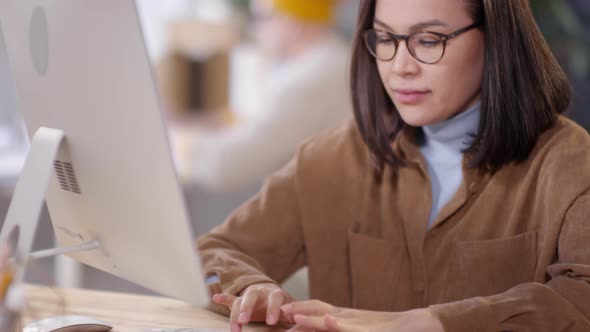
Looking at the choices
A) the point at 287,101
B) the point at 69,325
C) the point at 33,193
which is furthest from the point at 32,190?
the point at 287,101

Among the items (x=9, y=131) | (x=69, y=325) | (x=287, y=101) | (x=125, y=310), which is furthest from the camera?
(x=9, y=131)

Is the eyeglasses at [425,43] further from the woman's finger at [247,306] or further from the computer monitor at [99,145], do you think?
the computer monitor at [99,145]

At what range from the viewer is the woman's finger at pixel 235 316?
3.98 feet

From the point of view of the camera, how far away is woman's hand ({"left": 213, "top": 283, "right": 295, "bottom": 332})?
Result: 122 centimetres

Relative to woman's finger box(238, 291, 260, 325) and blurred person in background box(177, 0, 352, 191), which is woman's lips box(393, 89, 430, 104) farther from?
blurred person in background box(177, 0, 352, 191)

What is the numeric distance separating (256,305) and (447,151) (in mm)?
467

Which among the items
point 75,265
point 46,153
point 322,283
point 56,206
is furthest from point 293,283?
point 75,265

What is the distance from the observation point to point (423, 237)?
1.47 metres

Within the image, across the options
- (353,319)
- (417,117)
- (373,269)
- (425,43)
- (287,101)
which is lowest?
(287,101)

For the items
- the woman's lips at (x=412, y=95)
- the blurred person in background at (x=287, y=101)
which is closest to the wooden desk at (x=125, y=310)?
the woman's lips at (x=412, y=95)

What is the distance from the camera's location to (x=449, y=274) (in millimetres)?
1441

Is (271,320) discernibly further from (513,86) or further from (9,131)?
(9,131)

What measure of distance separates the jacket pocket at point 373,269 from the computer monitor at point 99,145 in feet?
1.80

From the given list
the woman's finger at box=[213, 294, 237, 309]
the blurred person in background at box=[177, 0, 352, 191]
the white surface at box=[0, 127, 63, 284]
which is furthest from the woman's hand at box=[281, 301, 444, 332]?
the blurred person in background at box=[177, 0, 352, 191]
